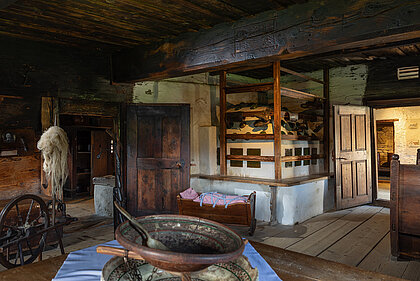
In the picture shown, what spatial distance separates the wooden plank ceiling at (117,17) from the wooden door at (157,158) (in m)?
1.42

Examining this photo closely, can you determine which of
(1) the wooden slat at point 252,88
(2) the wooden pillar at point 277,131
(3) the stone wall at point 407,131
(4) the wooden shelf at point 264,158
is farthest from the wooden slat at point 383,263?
(3) the stone wall at point 407,131

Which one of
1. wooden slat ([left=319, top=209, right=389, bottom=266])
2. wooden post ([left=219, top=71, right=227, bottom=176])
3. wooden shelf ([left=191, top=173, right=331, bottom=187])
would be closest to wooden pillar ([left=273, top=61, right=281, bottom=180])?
wooden shelf ([left=191, top=173, right=331, bottom=187])

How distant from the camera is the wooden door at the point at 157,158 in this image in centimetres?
512

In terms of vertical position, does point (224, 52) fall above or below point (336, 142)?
above

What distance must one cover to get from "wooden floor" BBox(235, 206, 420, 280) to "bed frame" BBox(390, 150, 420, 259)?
0.59 ft

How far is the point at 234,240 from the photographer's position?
113cm

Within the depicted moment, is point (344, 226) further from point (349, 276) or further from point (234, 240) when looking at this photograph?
point (234, 240)

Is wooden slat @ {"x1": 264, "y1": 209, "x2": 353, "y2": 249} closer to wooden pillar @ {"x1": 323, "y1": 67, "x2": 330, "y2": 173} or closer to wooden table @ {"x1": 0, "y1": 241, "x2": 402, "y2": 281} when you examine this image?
wooden pillar @ {"x1": 323, "y1": 67, "x2": 330, "y2": 173}

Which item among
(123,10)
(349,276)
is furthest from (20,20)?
(349,276)

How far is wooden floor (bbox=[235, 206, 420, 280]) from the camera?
11.2ft

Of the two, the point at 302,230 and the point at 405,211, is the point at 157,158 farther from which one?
the point at 405,211

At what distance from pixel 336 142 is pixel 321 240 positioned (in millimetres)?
2362

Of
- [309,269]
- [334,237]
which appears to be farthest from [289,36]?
[334,237]

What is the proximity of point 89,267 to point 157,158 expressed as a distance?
3809mm
